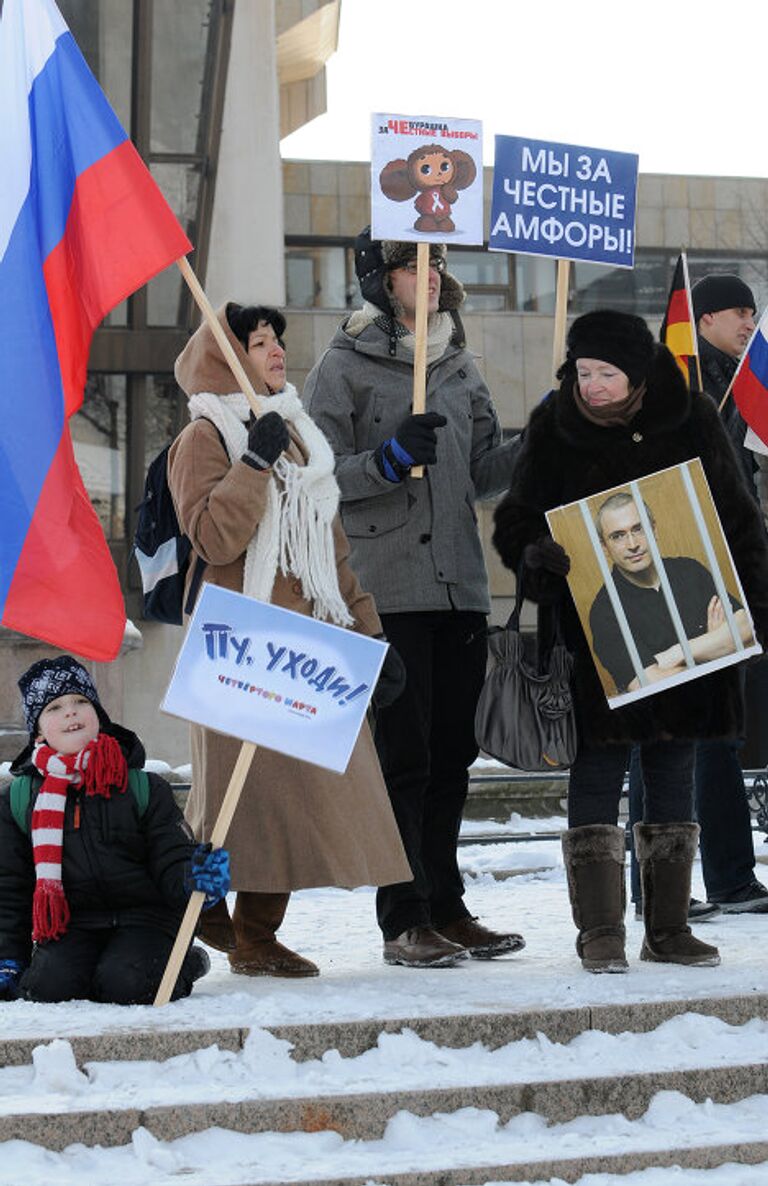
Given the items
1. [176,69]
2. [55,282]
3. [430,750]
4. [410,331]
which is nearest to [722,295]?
[410,331]

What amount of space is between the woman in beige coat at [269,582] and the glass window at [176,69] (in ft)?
52.4

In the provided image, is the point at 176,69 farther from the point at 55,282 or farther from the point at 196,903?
the point at 196,903

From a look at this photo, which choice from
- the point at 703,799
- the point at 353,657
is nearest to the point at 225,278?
the point at 703,799

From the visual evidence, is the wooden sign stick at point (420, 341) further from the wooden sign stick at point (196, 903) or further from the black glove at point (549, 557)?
the wooden sign stick at point (196, 903)

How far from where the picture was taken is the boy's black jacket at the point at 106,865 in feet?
16.7

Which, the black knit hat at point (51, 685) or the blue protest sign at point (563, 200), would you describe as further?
the blue protest sign at point (563, 200)

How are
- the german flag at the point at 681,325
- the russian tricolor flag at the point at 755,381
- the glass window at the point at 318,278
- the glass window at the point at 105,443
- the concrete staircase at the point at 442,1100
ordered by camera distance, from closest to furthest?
the concrete staircase at the point at 442,1100 → the russian tricolor flag at the point at 755,381 → the german flag at the point at 681,325 → the glass window at the point at 105,443 → the glass window at the point at 318,278

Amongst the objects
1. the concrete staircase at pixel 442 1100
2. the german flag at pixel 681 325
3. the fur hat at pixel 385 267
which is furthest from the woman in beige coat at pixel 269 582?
the german flag at pixel 681 325

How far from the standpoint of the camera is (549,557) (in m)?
5.52

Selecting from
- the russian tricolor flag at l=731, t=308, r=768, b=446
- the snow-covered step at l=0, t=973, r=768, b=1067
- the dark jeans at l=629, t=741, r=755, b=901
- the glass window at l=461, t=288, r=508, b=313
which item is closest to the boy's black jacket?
the snow-covered step at l=0, t=973, r=768, b=1067

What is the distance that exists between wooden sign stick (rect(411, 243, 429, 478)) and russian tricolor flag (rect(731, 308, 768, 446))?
4.91ft

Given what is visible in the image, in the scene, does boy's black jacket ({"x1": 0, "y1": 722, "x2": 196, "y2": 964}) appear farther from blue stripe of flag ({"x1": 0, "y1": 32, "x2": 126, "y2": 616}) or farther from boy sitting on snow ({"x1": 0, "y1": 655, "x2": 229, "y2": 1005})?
blue stripe of flag ({"x1": 0, "y1": 32, "x2": 126, "y2": 616})

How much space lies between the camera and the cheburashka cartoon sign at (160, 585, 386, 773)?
4.88 metres

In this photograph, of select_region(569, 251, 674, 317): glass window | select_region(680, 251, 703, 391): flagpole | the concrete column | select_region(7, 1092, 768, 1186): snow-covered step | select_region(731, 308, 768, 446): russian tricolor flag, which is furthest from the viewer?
select_region(569, 251, 674, 317): glass window
